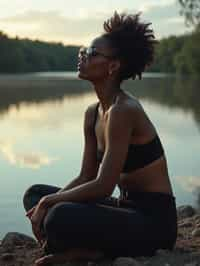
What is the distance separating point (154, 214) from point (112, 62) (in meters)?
0.93

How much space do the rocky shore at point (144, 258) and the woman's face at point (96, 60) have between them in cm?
109

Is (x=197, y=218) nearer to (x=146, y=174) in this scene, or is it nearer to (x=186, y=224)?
(x=186, y=224)

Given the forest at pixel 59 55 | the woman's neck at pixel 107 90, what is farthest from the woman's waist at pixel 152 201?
the forest at pixel 59 55

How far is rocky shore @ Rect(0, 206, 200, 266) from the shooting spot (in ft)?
12.3

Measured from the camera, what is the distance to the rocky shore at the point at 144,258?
3.76 metres

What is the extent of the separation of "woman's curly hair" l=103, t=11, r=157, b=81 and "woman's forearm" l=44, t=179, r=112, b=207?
0.72 meters

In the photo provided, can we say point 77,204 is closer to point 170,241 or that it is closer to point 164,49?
point 170,241

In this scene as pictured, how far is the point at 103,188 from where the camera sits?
3703 millimetres

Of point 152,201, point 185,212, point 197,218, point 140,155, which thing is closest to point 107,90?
point 140,155

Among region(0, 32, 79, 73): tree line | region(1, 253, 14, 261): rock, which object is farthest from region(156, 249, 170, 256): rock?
region(0, 32, 79, 73): tree line

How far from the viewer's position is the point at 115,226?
12.2ft

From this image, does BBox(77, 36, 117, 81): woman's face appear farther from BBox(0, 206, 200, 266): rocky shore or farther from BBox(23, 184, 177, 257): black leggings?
BBox(0, 206, 200, 266): rocky shore

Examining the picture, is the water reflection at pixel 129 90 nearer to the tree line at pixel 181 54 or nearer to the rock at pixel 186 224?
the tree line at pixel 181 54

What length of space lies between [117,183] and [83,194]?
0.71ft
